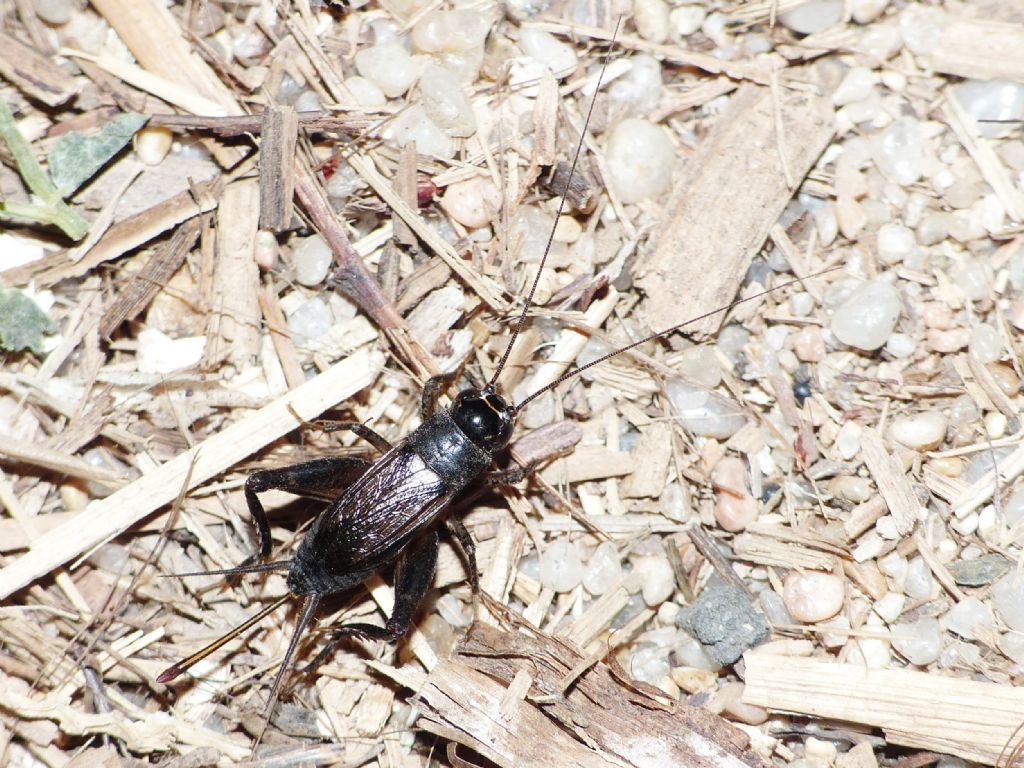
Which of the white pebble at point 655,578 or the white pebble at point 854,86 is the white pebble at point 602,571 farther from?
the white pebble at point 854,86

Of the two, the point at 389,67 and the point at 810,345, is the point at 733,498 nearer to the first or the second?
the point at 810,345

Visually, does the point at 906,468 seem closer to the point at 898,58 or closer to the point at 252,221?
the point at 898,58

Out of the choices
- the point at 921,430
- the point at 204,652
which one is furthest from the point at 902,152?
the point at 204,652

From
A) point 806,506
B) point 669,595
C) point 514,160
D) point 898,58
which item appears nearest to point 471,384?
point 514,160

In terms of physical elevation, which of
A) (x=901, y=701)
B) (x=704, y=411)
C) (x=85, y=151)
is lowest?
(x=901, y=701)

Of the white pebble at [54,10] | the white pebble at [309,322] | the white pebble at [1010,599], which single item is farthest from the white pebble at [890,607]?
the white pebble at [54,10]

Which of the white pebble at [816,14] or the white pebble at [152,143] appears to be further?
the white pebble at [816,14]
